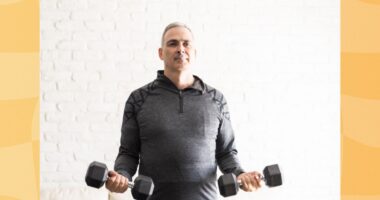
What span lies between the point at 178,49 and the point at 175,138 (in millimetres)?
338

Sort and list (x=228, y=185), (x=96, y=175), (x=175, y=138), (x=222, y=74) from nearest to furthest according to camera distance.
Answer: (x=96, y=175) → (x=228, y=185) → (x=175, y=138) → (x=222, y=74)

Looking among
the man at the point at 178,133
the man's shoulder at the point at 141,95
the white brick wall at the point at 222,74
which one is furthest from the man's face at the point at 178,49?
the white brick wall at the point at 222,74

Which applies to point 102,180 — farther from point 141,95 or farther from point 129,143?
point 141,95

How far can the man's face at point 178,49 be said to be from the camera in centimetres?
170

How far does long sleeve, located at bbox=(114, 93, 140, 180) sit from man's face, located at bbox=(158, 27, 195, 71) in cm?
21

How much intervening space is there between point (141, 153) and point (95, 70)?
1.09 m

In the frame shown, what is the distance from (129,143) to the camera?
5.68ft

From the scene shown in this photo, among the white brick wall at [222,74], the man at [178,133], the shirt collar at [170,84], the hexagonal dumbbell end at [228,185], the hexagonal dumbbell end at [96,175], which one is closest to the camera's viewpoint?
the hexagonal dumbbell end at [96,175]

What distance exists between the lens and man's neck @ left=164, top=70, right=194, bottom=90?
1745mm

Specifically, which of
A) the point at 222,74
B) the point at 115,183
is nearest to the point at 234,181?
the point at 115,183

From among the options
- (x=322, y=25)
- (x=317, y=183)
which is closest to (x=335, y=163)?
(x=317, y=183)

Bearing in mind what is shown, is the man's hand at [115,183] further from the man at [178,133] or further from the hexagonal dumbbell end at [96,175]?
the man at [178,133]

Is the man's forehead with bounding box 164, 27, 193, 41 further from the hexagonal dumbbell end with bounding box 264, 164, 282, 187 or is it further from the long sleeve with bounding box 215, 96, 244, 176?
the hexagonal dumbbell end with bounding box 264, 164, 282, 187

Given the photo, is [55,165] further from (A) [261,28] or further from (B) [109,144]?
(A) [261,28]
